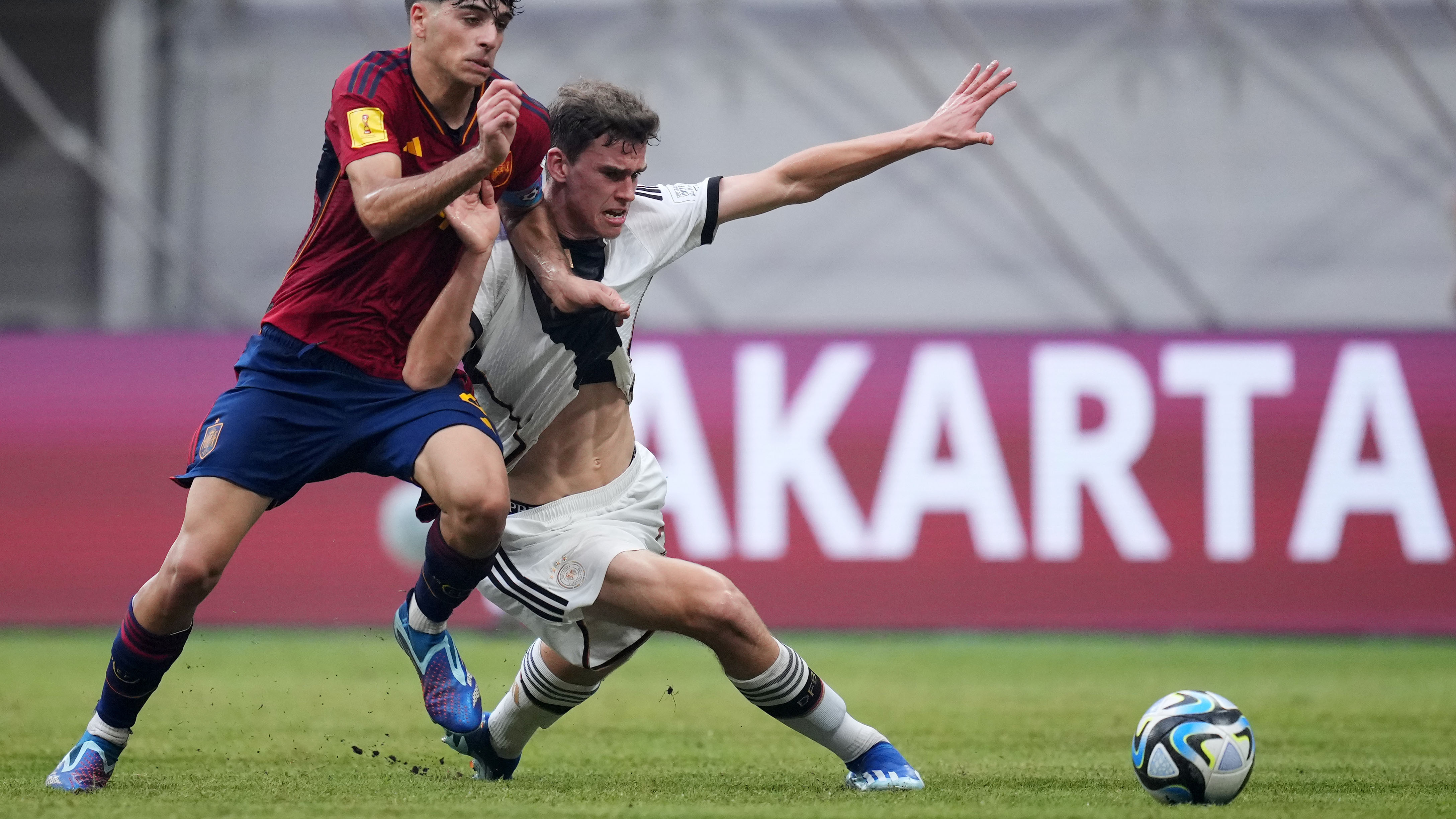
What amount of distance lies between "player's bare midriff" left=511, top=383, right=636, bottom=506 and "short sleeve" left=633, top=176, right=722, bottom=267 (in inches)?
17.9

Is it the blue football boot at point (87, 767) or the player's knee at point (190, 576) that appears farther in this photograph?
the blue football boot at point (87, 767)

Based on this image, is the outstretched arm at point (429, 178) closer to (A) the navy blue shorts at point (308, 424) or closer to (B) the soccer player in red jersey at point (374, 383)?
(B) the soccer player in red jersey at point (374, 383)

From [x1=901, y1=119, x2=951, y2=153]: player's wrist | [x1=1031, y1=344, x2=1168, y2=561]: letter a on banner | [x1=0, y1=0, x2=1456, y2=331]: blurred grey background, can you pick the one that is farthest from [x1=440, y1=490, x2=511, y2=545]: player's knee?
[x1=0, y1=0, x2=1456, y2=331]: blurred grey background

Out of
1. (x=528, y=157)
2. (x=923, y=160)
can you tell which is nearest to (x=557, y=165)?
(x=528, y=157)

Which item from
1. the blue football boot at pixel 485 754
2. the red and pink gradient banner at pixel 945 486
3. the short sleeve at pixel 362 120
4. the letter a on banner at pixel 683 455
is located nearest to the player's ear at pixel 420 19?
the short sleeve at pixel 362 120

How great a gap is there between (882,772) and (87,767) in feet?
7.48

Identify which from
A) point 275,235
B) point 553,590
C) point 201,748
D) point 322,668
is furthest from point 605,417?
point 275,235

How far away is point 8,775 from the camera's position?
5.00 meters

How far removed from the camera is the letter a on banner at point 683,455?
32.2 ft

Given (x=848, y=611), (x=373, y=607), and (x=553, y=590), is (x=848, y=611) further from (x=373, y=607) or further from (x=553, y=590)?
(x=553, y=590)

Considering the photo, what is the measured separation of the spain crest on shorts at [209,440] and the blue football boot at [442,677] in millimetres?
712

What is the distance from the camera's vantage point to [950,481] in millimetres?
9789

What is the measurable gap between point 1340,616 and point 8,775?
7.42 meters

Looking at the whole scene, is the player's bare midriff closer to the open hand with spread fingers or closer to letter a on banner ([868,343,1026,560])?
the open hand with spread fingers
